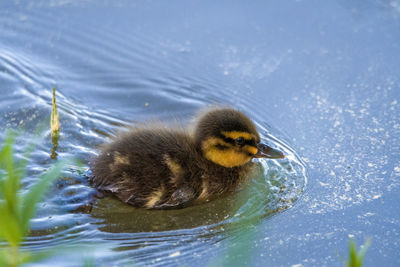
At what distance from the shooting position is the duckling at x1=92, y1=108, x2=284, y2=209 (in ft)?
9.30

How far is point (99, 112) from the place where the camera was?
3.63 m

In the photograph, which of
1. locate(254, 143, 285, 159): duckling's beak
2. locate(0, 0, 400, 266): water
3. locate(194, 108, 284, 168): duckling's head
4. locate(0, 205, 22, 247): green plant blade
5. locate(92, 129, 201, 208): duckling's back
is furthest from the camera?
locate(254, 143, 285, 159): duckling's beak

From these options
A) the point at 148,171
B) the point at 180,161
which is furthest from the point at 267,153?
the point at 148,171

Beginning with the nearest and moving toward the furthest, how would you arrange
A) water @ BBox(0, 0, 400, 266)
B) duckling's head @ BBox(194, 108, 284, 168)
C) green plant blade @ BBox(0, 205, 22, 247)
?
green plant blade @ BBox(0, 205, 22, 247) < water @ BBox(0, 0, 400, 266) < duckling's head @ BBox(194, 108, 284, 168)

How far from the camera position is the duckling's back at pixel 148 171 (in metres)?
2.83

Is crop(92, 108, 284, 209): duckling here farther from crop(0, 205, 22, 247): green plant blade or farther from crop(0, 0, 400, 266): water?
crop(0, 205, 22, 247): green plant blade

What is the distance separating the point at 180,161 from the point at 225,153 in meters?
0.26

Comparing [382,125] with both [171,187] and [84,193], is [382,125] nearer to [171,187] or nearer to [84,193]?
[171,187]

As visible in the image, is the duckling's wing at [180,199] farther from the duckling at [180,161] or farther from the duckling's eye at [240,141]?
the duckling's eye at [240,141]

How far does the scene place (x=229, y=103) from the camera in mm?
3660

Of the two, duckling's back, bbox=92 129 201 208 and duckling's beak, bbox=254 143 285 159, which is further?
duckling's beak, bbox=254 143 285 159

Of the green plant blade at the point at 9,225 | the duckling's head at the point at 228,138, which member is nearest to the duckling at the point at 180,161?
the duckling's head at the point at 228,138

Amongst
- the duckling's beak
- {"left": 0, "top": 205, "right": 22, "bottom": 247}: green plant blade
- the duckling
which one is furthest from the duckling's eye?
{"left": 0, "top": 205, "right": 22, "bottom": 247}: green plant blade

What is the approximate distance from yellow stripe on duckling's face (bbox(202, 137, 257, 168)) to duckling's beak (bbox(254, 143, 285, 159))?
0.12ft
